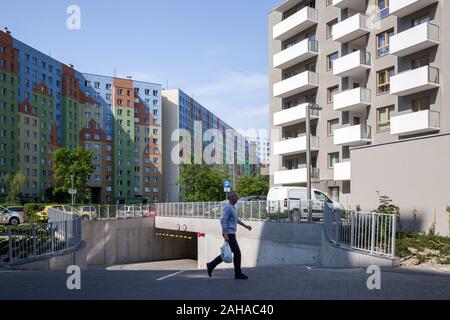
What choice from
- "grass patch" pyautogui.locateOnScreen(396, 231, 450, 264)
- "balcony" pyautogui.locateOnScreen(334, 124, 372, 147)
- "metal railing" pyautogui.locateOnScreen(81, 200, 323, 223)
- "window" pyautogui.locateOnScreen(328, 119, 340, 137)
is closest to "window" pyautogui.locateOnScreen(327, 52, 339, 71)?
"window" pyautogui.locateOnScreen(328, 119, 340, 137)

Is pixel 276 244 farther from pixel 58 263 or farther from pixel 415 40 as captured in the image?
pixel 415 40

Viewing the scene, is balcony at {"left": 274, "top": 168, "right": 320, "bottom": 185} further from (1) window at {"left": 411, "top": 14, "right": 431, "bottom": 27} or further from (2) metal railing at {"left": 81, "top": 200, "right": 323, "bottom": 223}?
(1) window at {"left": 411, "top": 14, "right": 431, "bottom": 27}

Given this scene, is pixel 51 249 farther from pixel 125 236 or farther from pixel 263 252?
pixel 125 236

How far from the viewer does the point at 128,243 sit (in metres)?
40.6

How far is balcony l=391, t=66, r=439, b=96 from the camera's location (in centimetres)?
3192

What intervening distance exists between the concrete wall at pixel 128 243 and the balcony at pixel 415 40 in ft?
71.2

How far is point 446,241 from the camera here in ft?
52.7

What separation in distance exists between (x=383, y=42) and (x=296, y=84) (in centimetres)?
861

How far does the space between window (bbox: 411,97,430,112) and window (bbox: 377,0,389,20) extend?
700cm

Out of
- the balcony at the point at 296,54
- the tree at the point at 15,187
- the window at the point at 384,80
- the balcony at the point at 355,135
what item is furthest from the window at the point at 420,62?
the tree at the point at 15,187

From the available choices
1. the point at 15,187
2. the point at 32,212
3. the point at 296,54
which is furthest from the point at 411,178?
the point at 15,187

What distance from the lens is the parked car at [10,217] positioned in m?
40.0
